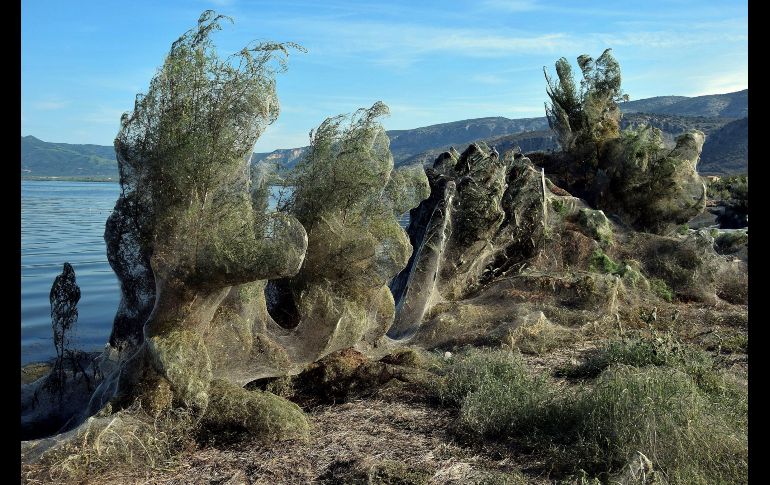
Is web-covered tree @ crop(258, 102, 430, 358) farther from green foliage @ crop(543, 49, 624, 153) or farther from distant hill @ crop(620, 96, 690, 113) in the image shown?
distant hill @ crop(620, 96, 690, 113)

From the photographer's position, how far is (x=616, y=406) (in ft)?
19.6

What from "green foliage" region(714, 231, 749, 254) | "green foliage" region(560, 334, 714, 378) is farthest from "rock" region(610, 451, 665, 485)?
"green foliage" region(714, 231, 749, 254)

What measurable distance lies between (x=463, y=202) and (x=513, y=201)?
148 centimetres

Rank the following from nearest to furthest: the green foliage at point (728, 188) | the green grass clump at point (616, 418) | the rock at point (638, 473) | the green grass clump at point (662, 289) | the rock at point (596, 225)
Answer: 1. the rock at point (638, 473)
2. the green grass clump at point (616, 418)
3. the green grass clump at point (662, 289)
4. the rock at point (596, 225)
5. the green foliage at point (728, 188)

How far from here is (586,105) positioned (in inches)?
808

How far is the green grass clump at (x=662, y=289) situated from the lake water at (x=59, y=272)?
5247 millimetres

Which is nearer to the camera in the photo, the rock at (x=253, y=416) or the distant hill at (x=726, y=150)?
the rock at (x=253, y=416)

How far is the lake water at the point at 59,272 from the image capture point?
47.3 ft

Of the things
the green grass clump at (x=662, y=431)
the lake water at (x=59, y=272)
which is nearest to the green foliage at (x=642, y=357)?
the green grass clump at (x=662, y=431)

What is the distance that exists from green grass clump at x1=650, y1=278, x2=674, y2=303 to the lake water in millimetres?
5247

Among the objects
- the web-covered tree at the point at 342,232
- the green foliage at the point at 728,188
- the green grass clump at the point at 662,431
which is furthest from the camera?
the green foliage at the point at 728,188

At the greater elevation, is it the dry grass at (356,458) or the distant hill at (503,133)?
the distant hill at (503,133)

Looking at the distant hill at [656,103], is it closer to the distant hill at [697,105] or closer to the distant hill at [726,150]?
the distant hill at [697,105]
